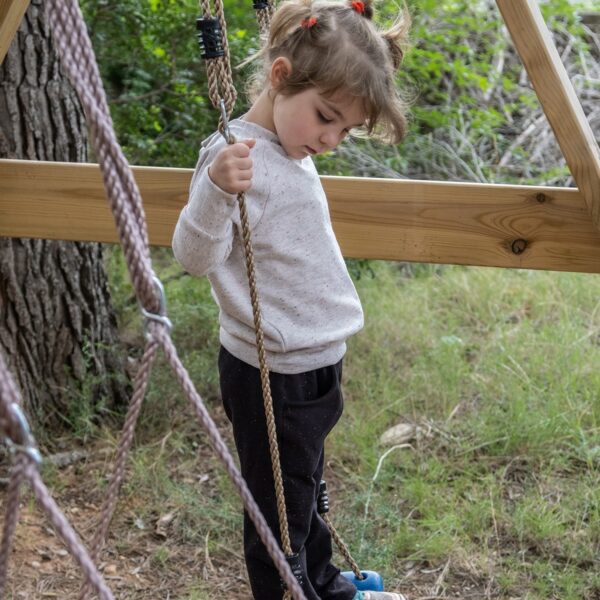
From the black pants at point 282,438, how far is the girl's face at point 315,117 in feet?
1.48

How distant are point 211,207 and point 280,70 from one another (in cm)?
29

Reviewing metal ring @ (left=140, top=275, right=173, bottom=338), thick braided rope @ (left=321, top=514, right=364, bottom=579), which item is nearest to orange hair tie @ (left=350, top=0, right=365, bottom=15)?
metal ring @ (left=140, top=275, right=173, bottom=338)

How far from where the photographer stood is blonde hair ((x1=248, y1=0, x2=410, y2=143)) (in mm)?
1618

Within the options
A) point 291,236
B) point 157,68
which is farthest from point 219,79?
point 157,68

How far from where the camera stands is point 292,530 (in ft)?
6.07

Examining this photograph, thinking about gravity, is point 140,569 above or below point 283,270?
below

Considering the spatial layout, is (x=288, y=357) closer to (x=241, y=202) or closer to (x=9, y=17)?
(x=241, y=202)

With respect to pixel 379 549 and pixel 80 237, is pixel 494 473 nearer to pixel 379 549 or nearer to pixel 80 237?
pixel 379 549

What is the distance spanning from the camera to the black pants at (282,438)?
1792mm

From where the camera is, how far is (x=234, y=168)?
1523 millimetres

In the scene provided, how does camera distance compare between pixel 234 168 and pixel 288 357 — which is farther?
pixel 288 357

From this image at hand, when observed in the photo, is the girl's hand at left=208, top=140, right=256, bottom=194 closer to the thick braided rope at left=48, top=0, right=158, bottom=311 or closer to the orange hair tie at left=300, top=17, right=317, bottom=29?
the orange hair tie at left=300, top=17, right=317, bottom=29

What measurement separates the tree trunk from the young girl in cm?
128

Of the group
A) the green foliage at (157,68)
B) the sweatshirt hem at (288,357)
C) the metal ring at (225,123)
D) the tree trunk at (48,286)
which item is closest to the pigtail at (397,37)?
the metal ring at (225,123)
